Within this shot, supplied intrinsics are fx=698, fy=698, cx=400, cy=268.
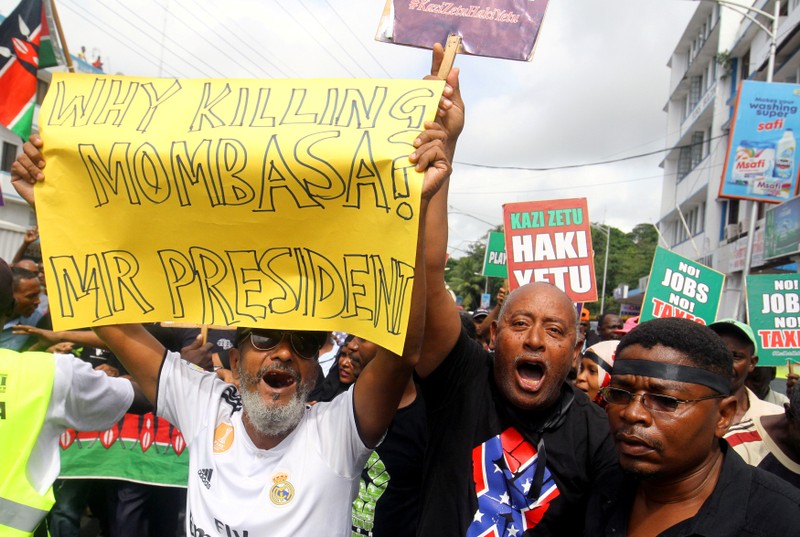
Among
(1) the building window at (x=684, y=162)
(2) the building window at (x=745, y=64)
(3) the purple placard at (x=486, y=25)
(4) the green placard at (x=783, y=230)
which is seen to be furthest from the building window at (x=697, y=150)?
(3) the purple placard at (x=486, y=25)

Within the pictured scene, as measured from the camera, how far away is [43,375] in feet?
7.86

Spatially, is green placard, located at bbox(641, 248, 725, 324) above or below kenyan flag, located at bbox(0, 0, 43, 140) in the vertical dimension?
below

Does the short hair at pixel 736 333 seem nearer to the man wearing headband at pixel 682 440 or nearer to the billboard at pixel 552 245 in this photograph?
the billboard at pixel 552 245

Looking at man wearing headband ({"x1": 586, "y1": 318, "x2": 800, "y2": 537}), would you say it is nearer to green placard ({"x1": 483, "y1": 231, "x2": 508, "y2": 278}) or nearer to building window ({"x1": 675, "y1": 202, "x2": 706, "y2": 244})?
green placard ({"x1": 483, "y1": 231, "x2": 508, "y2": 278})

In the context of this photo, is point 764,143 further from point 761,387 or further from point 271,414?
point 271,414

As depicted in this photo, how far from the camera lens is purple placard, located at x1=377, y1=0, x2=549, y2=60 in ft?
9.12

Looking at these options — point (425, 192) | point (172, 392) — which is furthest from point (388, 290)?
point (172, 392)

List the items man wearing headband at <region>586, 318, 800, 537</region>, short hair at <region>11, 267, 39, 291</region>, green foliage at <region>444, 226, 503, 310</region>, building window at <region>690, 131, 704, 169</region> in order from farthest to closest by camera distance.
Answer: green foliage at <region>444, 226, 503, 310</region> < building window at <region>690, 131, 704, 169</region> < short hair at <region>11, 267, 39, 291</region> < man wearing headband at <region>586, 318, 800, 537</region>

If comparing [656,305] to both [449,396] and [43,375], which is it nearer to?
[449,396]

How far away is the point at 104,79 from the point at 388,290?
1341mm

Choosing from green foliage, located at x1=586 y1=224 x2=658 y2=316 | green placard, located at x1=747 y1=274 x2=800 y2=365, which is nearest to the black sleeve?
green placard, located at x1=747 y1=274 x2=800 y2=365

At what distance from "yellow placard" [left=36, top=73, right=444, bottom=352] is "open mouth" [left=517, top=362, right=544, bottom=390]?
63 centimetres

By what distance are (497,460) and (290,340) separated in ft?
2.66

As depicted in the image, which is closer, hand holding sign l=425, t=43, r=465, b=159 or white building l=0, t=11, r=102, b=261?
hand holding sign l=425, t=43, r=465, b=159
